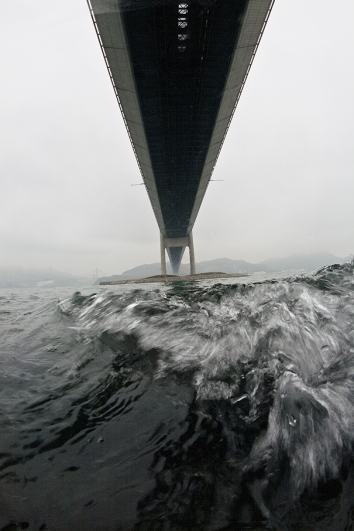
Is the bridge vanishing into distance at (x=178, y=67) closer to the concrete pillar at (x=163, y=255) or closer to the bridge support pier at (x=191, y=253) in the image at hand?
the concrete pillar at (x=163, y=255)

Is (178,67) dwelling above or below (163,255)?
above

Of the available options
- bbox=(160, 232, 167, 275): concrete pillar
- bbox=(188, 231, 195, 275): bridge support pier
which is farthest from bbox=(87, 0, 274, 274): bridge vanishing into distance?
bbox=(188, 231, 195, 275): bridge support pier

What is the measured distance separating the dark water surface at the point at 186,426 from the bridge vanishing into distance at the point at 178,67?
19.4m

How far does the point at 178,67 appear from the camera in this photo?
20.2 metres

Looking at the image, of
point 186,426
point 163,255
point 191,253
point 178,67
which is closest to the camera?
point 186,426

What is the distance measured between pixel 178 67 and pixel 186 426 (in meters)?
24.7

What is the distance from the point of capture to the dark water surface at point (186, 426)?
1580 mm

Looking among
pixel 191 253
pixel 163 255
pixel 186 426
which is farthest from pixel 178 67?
pixel 191 253

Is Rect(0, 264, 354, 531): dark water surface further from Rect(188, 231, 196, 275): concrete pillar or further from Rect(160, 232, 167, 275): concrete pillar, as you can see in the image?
Rect(188, 231, 196, 275): concrete pillar

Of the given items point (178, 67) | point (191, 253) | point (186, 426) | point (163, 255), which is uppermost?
point (178, 67)

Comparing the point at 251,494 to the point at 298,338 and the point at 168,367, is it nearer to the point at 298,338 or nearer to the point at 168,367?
the point at 168,367

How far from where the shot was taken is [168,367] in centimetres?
332

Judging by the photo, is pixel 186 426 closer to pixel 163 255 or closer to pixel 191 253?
pixel 163 255

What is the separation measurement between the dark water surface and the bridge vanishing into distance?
19.4 meters
